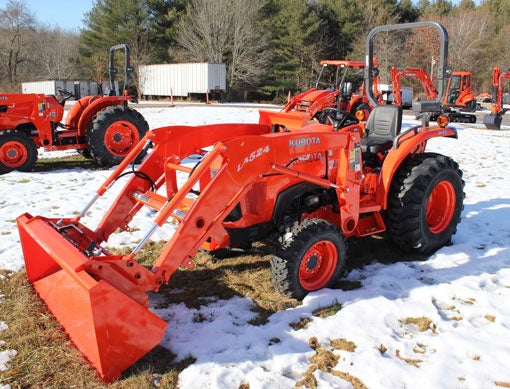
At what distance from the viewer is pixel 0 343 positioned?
3.23m

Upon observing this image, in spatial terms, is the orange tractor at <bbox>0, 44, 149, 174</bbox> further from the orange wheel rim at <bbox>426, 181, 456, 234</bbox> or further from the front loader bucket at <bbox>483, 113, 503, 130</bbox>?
the front loader bucket at <bbox>483, 113, 503, 130</bbox>

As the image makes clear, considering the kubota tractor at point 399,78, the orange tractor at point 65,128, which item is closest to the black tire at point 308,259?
the orange tractor at point 65,128

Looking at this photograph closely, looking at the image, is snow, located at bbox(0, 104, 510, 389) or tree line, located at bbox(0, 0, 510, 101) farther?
tree line, located at bbox(0, 0, 510, 101)

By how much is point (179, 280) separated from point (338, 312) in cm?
153

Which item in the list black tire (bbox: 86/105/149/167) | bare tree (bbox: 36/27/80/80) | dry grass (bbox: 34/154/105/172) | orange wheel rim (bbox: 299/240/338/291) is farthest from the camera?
bare tree (bbox: 36/27/80/80)

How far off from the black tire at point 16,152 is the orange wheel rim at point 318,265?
22.2 feet

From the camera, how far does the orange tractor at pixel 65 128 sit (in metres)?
8.62

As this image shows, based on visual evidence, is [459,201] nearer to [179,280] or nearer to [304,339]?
[304,339]

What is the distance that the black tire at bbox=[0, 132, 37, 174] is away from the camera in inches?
333

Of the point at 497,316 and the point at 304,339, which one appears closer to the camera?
the point at 304,339

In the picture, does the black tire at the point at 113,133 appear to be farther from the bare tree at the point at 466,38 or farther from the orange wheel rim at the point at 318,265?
the bare tree at the point at 466,38

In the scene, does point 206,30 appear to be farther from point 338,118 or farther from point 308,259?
point 308,259

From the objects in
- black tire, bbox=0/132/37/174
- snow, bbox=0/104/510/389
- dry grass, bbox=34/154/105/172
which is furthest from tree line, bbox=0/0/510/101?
snow, bbox=0/104/510/389

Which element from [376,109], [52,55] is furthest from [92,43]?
[376,109]
